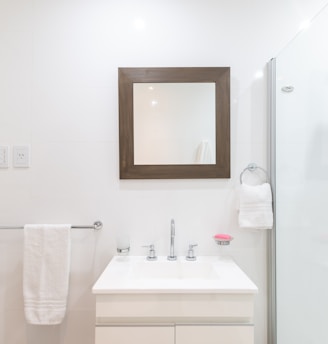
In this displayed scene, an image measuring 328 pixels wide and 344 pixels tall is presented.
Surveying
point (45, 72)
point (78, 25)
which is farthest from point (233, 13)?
point (45, 72)

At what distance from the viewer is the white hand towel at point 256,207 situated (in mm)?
1351

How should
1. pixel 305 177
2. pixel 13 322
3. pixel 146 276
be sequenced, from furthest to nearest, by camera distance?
pixel 13 322 < pixel 146 276 < pixel 305 177

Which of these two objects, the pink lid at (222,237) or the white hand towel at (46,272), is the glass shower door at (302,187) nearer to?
the pink lid at (222,237)

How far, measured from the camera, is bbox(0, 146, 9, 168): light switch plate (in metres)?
1.43

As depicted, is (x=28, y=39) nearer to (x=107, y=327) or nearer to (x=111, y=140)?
(x=111, y=140)

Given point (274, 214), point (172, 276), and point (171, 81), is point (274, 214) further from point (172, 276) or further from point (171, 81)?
point (171, 81)

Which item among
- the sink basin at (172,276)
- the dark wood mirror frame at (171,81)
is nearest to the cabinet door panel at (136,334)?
the sink basin at (172,276)

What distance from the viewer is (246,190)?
137 centimetres

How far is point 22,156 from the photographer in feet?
4.67

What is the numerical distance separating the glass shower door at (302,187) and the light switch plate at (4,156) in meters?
1.46

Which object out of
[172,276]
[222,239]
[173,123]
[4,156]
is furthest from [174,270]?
[4,156]

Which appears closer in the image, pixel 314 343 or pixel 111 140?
pixel 314 343

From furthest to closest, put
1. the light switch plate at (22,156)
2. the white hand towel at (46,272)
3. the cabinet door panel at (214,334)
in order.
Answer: the light switch plate at (22,156) < the white hand towel at (46,272) < the cabinet door panel at (214,334)

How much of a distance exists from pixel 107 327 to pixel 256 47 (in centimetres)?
154
